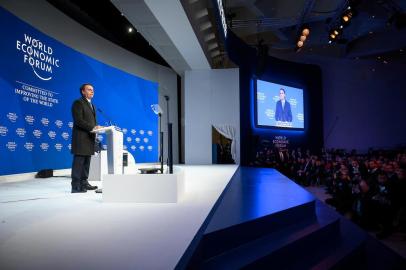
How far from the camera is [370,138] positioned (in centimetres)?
1383

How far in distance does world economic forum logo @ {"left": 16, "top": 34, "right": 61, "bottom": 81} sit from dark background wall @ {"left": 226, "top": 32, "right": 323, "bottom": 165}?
4472 mm

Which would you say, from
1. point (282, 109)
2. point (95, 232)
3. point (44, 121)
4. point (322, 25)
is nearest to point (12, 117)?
point (44, 121)

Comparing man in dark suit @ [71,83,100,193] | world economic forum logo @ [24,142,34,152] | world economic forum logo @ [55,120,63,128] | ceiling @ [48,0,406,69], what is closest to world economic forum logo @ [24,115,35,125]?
world economic forum logo @ [24,142,34,152]

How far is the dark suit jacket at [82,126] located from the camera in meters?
3.76

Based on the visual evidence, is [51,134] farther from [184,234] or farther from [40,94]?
[184,234]

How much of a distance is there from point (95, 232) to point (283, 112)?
1089cm

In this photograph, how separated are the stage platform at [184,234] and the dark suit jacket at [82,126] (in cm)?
55

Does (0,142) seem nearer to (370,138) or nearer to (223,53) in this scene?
(223,53)

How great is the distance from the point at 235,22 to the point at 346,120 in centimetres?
669

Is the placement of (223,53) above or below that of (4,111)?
above

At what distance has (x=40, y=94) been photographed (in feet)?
21.2

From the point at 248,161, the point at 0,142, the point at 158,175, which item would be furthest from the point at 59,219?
the point at 248,161

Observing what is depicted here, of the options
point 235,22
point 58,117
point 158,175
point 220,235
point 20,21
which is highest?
point 235,22

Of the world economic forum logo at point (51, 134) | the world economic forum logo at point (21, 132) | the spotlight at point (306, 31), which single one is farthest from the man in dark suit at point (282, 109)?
the world economic forum logo at point (21, 132)
